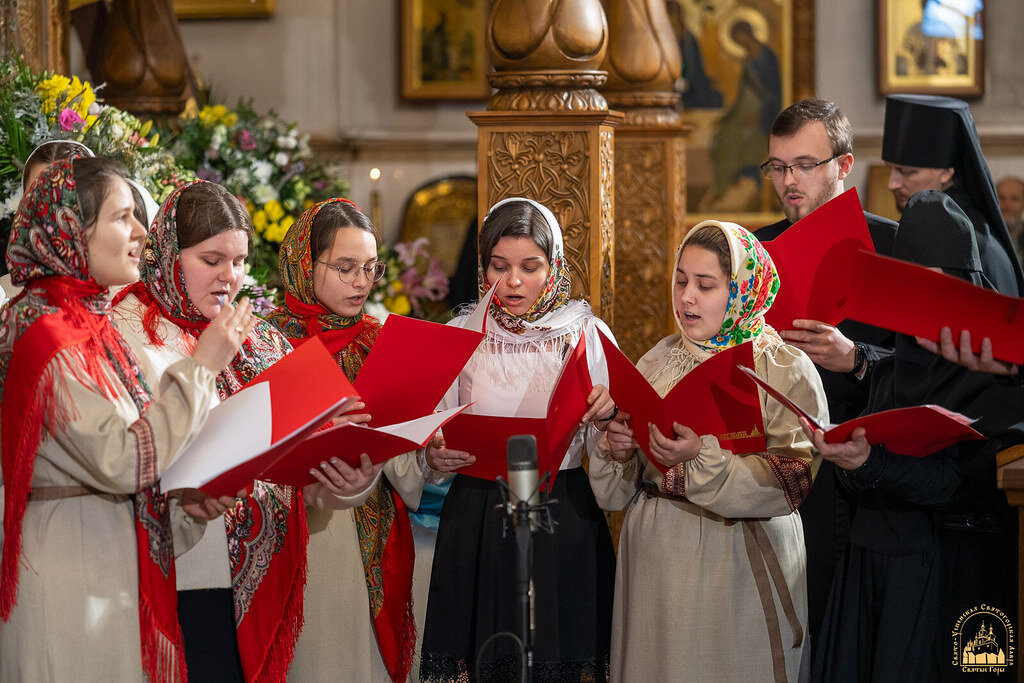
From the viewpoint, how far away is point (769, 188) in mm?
8391

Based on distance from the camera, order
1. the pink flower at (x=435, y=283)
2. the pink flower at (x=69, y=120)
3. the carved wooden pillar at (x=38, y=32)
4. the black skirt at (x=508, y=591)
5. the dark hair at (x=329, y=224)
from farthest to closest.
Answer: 1. the pink flower at (x=435, y=283)
2. the carved wooden pillar at (x=38, y=32)
3. the pink flower at (x=69, y=120)
4. the dark hair at (x=329, y=224)
5. the black skirt at (x=508, y=591)

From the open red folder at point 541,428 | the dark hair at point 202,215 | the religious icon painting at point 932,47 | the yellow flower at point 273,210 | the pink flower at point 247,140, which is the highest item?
the religious icon painting at point 932,47

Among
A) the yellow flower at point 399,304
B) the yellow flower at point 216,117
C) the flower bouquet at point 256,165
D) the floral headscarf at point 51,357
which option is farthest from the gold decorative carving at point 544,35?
the yellow flower at point 399,304

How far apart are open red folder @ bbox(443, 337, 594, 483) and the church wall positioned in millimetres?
5341

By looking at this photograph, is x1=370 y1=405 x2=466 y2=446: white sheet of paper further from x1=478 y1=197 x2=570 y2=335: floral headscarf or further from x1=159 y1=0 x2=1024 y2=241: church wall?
x1=159 y1=0 x2=1024 y2=241: church wall

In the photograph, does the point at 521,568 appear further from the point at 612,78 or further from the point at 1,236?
the point at 612,78

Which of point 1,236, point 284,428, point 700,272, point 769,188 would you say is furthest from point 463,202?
point 284,428

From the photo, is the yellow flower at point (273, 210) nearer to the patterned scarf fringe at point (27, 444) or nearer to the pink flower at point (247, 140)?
the pink flower at point (247, 140)

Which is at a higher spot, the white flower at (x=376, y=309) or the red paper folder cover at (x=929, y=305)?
the red paper folder cover at (x=929, y=305)

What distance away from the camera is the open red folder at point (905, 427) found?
2572 mm

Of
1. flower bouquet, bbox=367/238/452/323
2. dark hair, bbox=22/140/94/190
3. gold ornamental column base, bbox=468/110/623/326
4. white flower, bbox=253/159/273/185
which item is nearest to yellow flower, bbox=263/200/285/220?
white flower, bbox=253/159/273/185

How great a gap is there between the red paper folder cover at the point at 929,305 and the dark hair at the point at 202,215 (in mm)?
1515

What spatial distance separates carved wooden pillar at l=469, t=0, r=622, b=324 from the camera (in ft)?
12.5

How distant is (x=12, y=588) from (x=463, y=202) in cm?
600
